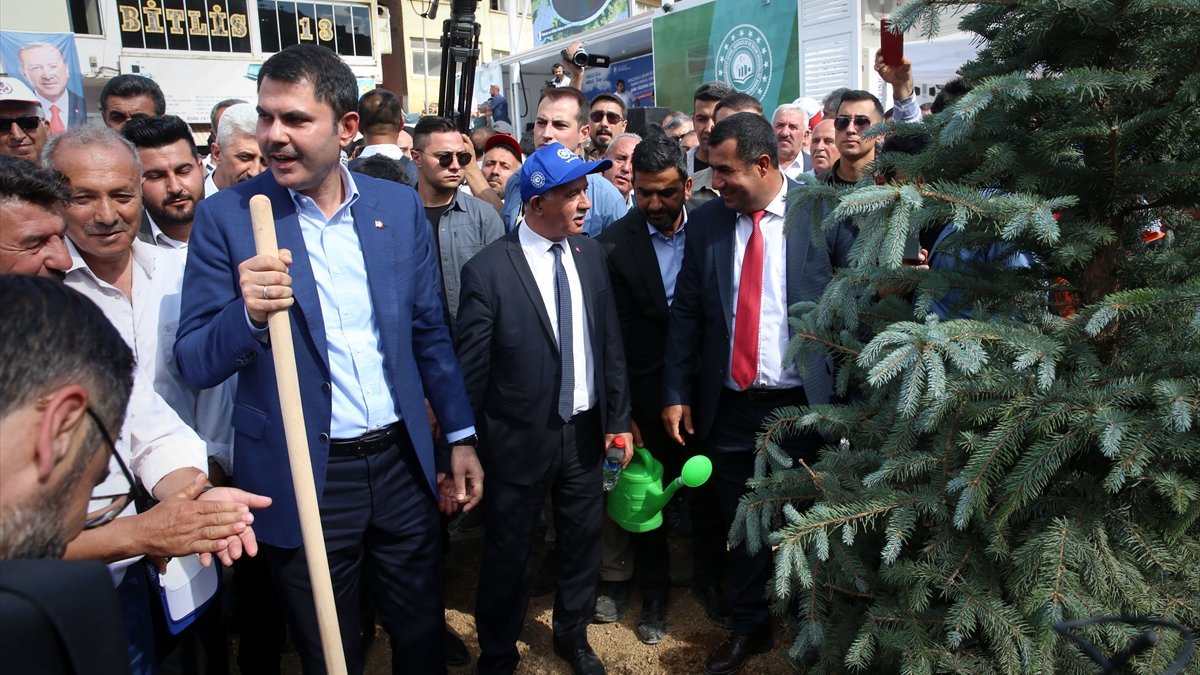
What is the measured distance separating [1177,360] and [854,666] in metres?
1.03

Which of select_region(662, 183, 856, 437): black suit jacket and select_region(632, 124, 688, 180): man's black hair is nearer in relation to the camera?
select_region(662, 183, 856, 437): black suit jacket

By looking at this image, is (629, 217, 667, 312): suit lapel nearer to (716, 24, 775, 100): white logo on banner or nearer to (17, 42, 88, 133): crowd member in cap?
(716, 24, 775, 100): white logo on banner

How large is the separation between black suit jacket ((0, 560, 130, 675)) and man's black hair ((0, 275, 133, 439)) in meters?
0.26

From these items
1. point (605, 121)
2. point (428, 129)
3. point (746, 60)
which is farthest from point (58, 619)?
point (746, 60)

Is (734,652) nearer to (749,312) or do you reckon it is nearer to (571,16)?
(749,312)

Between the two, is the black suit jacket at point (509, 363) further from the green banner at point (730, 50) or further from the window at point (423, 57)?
the window at point (423, 57)

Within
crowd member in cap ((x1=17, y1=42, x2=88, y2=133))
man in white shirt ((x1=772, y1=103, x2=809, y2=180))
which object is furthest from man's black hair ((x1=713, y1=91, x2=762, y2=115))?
crowd member in cap ((x1=17, y1=42, x2=88, y2=133))

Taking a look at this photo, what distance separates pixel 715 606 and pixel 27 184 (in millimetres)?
3273

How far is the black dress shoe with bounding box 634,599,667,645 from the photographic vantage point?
3.86m

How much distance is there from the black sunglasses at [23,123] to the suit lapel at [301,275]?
374 centimetres

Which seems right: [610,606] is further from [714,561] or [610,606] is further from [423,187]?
[423,187]

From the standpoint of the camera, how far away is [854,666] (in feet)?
6.75

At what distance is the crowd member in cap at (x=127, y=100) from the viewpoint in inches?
210

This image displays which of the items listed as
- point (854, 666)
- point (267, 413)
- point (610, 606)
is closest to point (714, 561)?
point (610, 606)
